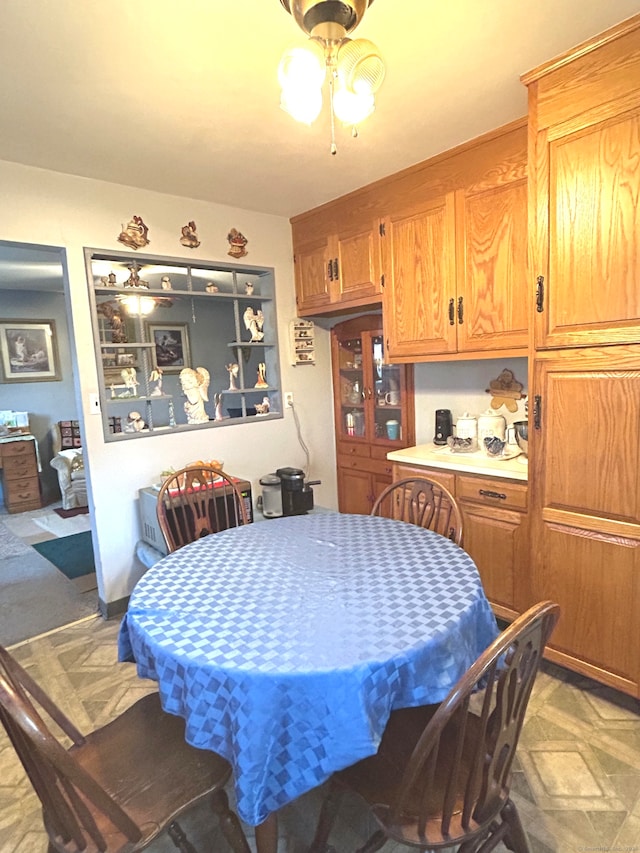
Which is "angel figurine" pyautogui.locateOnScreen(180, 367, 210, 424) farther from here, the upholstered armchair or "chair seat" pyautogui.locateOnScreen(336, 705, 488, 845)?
the upholstered armchair

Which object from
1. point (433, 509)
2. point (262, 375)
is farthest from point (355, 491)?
point (433, 509)

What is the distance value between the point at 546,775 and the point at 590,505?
3.14 ft

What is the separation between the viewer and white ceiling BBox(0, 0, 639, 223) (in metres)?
1.43

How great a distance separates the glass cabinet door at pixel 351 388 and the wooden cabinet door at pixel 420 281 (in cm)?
71

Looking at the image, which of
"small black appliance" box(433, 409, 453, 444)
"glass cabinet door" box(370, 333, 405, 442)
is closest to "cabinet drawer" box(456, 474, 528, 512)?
"small black appliance" box(433, 409, 453, 444)

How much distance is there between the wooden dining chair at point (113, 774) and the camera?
2.81ft

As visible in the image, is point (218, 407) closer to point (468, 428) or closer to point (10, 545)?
point (468, 428)

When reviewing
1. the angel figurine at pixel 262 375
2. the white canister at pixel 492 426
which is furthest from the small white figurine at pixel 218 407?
the white canister at pixel 492 426

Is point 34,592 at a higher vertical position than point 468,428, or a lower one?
lower

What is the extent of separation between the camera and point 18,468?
517 centimetres

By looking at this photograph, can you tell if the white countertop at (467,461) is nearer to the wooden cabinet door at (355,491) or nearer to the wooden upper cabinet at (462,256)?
the wooden upper cabinet at (462,256)

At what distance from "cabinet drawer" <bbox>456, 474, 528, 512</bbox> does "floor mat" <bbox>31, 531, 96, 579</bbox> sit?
8.83 ft

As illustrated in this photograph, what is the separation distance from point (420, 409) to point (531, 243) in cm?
148

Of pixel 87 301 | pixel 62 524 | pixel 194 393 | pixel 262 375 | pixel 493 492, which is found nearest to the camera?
pixel 493 492
